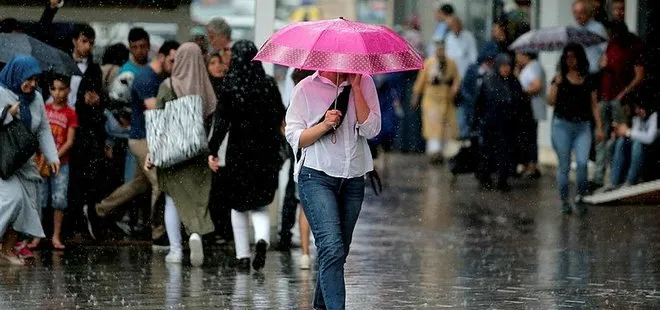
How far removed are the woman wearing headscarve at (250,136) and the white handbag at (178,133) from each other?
32cm

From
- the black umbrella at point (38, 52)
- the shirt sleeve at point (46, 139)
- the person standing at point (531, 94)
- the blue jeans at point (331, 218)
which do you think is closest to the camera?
the blue jeans at point (331, 218)

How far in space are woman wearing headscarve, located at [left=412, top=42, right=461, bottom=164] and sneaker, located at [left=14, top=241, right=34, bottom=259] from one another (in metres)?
13.0

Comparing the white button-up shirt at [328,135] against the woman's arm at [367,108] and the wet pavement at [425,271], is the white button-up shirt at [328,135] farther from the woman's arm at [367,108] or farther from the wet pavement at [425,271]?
the wet pavement at [425,271]

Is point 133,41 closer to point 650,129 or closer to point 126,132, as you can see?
point 126,132

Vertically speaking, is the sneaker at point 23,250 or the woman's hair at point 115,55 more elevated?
the woman's hair at point 115,55

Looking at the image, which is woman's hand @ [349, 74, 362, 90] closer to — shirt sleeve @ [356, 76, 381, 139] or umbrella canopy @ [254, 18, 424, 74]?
shirt sleeve @ [356, 76, 381, 139]

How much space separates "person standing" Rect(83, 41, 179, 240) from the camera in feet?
44.5

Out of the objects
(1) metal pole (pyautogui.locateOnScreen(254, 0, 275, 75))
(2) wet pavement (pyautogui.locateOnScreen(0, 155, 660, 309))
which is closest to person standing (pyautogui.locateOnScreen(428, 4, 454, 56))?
(2) wet pavement (pyautogui.locateOnScreen(0, 155, 660, 309))

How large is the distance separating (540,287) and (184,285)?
2.41 m

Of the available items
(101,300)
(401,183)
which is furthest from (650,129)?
(101,300)

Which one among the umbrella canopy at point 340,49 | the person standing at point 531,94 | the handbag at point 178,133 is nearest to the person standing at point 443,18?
the person standing at point 531,94

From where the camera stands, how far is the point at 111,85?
14586 millimetres

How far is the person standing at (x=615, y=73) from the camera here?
2008 centimetres

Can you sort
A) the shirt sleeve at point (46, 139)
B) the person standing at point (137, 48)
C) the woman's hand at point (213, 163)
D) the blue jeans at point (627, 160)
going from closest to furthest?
1. the woman's hand at point (213, 163)
2. the shirt sleeve at point (46, 139)
3. the person standing at point (137, 48)
4. the blue jeans at point (627, 160)
